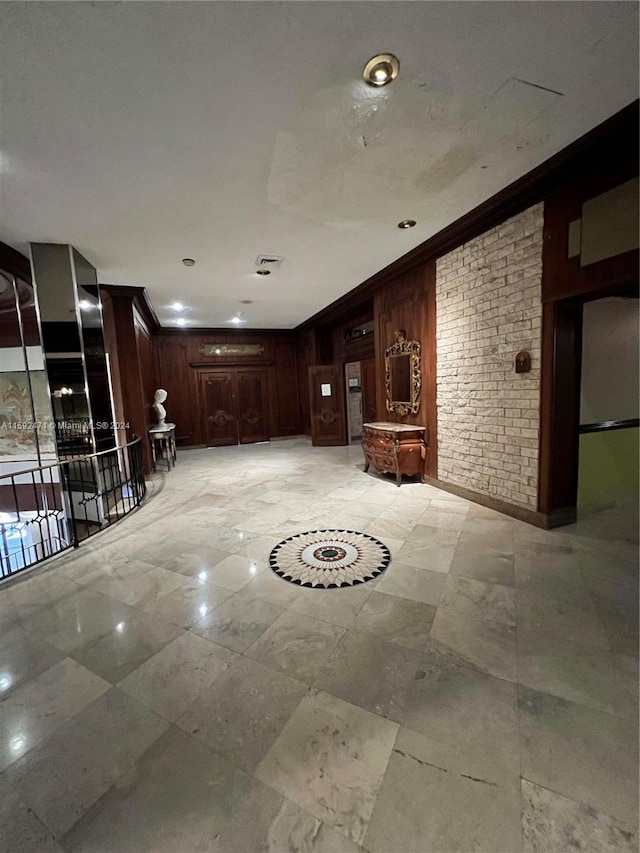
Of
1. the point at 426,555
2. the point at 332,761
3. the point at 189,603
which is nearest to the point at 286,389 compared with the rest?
the point at 426,555

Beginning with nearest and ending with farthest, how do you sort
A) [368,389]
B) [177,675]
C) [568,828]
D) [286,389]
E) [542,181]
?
[568,828] < [177,675] < [542,181] < [368,389] < [286,389]

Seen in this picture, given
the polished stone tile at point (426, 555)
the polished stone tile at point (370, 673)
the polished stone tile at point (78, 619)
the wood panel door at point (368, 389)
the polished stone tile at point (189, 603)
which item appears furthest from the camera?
the wood panel door at point (368, 389)

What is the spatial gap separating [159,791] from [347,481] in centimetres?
413

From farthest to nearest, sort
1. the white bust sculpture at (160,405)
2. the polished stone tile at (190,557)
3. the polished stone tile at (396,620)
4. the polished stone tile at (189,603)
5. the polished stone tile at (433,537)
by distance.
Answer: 1. the white bust sculpture at (160,405)
2. the polished stone tile at (433,537)
3. the polished stone tile at (190,557)
4. the polished stone tile at (189,603)
5. the polished stone tile at (396,620)

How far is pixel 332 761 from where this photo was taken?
1290 mm

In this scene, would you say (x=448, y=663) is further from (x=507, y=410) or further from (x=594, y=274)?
(x=594, y=274)

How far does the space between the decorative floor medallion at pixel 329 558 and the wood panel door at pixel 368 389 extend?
5283mm

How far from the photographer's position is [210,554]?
3012 mm

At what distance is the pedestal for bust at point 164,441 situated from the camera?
6520 mm

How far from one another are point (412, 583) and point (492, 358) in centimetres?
253

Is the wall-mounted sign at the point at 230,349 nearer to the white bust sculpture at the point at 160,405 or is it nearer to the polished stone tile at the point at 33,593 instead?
the white bust sculpture at the point at 160,405

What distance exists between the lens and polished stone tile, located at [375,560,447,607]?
2.28 metres

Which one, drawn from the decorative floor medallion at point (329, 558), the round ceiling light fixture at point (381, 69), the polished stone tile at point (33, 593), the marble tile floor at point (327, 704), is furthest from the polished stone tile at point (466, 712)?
the round ceiling light fixture at point (381, 69)

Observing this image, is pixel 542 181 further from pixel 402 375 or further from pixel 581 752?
pixel 581 752
